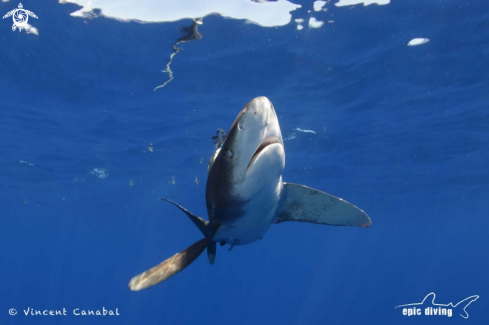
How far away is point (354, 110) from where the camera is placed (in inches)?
703

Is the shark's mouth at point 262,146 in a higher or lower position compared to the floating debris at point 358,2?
lower

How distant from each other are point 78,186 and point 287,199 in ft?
102

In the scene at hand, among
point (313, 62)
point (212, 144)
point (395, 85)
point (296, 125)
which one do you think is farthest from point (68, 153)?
point (395, 85)

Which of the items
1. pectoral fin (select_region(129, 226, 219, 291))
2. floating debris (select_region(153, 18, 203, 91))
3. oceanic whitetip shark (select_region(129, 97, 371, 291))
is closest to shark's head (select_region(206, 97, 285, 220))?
oceanic whitetip shark (select_region(129, 97, 371, 291))

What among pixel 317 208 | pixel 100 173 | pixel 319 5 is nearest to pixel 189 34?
pixel 319 5

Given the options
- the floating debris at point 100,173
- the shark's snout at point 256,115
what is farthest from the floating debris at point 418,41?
the floating debris at point 100,173

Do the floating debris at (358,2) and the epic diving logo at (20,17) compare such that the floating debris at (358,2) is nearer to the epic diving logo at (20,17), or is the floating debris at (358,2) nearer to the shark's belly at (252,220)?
the shark's belly at (252,220)

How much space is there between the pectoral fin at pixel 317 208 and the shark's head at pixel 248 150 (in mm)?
1244

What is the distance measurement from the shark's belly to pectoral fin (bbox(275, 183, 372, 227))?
1.23 ft

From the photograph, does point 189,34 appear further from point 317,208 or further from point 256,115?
point 256,115

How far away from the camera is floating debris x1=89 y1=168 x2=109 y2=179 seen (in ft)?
90.1

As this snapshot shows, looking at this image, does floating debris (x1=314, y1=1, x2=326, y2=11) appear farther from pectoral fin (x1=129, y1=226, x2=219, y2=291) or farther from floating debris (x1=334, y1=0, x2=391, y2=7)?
pectoral fin (x1=129, y1=226, x2=219, y2=291)

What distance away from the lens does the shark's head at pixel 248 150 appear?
3.20 m

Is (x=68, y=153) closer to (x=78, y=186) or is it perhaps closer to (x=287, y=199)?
(x=78, y=186)
